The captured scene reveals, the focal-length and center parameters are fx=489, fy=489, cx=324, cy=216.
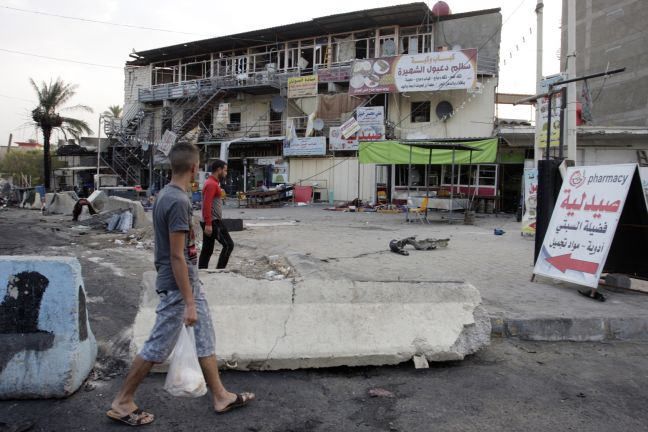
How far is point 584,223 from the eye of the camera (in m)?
6.03

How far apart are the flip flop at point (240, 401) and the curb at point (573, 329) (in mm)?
2581

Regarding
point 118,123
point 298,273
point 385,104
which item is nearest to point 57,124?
point 118,123

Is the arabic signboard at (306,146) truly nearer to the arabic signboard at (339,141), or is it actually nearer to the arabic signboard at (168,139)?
the arabic signboard at (339,141)

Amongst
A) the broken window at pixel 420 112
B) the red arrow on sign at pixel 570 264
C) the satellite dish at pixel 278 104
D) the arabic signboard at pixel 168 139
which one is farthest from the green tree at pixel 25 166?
the red arrow on sign at pixel 570 264

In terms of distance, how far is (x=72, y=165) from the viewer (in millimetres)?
41938

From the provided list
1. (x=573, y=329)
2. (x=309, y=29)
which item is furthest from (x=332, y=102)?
(x=573, y=329)

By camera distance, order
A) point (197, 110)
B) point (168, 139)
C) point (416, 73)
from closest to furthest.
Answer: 1. point (416, 73)
2. point (168, 139)
3. point (197, 110)

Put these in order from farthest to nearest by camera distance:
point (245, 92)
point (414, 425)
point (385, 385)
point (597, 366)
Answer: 1. point (245, 92)
2. point (597, 366)
3. point (385, 385)
4. point (414, 425)

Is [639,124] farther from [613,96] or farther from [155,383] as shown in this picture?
[155,383]

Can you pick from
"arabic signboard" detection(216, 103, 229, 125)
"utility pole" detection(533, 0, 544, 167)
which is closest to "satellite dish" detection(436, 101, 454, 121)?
"arabic signboard" detection(216, 103, 229, 125)

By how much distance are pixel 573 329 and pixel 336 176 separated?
22978 millimetres

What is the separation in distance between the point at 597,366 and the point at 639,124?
28168 mm

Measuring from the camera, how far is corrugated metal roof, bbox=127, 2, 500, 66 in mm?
25953

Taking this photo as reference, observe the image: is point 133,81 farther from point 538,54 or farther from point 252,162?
point 538,54
